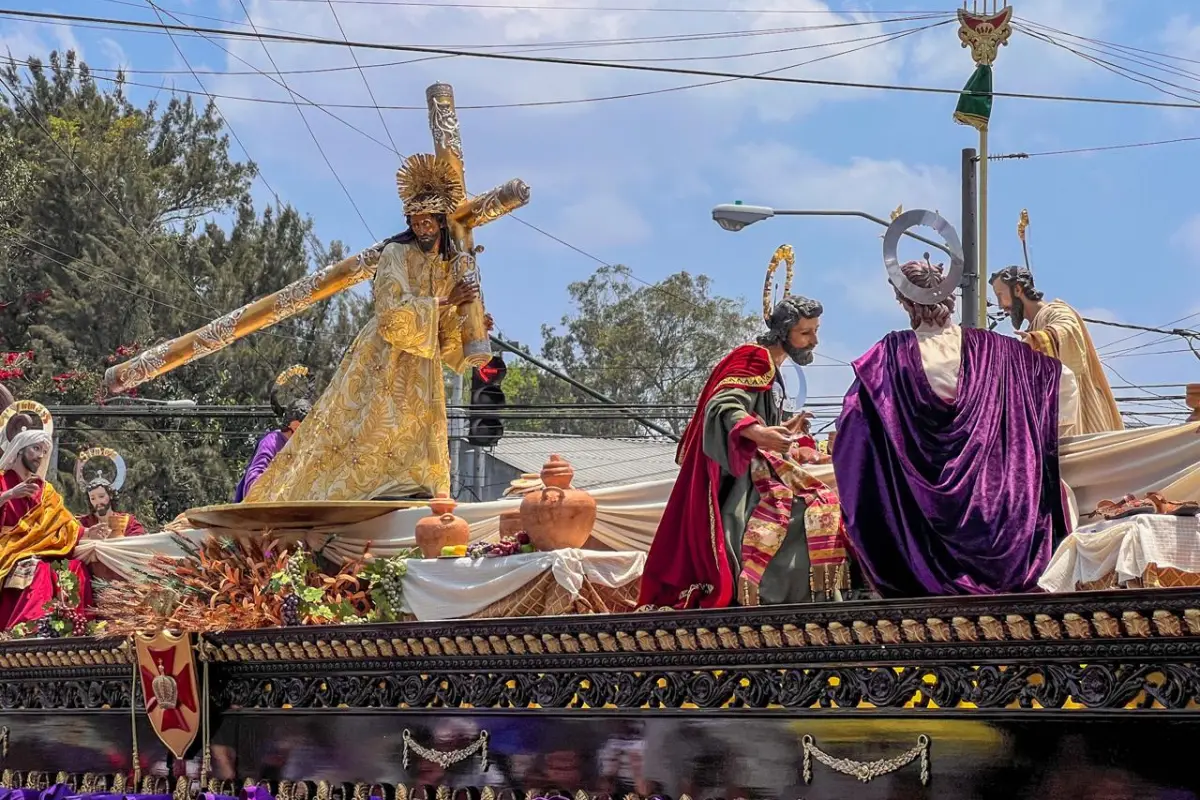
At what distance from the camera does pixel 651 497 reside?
668 centimetres

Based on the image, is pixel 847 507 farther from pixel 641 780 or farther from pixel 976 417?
pixel 641 780

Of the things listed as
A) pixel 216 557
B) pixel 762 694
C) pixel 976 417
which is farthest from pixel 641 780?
pixel 216 557

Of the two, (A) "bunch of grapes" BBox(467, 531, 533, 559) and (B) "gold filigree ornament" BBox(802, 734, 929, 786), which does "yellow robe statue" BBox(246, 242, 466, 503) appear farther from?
(B) "gold filigree ornament" BBox(802, 734, 929, 786)

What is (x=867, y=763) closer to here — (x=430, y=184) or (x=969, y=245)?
(x=430, y=184)

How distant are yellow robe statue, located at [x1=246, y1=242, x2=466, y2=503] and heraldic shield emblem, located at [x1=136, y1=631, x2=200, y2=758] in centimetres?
→ 96

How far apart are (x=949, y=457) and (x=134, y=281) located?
23.2 metres

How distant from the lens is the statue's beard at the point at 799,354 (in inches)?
222

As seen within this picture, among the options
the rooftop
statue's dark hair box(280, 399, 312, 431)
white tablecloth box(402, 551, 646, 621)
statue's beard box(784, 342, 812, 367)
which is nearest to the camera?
statue's beard box(784, 342, 812, 367)

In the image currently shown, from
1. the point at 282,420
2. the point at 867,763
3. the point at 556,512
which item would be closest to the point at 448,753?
the point at 556,512

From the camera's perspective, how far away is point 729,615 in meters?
4.96

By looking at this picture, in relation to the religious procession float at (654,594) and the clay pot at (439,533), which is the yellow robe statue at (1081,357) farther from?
the clay pot at (439,533)

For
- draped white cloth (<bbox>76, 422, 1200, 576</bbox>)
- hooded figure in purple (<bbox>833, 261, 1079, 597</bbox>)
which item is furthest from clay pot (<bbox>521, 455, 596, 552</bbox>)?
hooded figure in purple (<bbox>833, 261, 1079, 597</bbox>)

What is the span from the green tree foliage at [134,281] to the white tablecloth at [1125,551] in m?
20.7

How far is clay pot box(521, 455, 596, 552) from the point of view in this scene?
610cm
